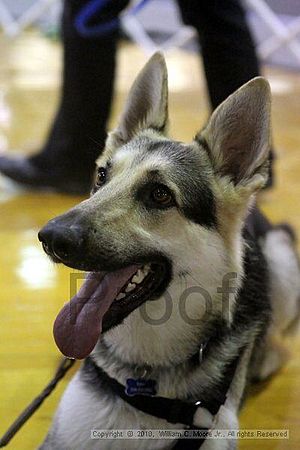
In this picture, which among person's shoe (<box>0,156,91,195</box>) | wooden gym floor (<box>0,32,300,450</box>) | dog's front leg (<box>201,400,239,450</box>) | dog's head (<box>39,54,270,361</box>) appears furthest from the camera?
person's shoe (<box>0,156,91,195</box>)

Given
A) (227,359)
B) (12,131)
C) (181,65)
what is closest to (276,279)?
(227,359)

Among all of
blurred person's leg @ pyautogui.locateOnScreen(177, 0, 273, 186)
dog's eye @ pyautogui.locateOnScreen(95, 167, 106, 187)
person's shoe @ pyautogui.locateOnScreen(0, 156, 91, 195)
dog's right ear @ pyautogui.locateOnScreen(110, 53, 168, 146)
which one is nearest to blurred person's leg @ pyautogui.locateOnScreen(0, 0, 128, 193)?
person's shoe @ pyautogui.locateOnScreen(0, 156, 91, 195)

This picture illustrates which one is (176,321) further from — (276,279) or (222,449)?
(276,279)

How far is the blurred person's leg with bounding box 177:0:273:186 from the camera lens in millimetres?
2365

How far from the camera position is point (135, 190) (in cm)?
127

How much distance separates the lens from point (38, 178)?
270cm

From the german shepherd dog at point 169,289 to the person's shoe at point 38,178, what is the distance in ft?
4.09

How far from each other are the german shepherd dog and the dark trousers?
3.32 feet

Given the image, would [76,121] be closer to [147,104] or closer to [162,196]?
[147,104]

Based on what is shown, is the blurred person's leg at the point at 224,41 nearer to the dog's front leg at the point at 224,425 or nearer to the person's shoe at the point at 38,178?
the person's shoe at the point at 38,178

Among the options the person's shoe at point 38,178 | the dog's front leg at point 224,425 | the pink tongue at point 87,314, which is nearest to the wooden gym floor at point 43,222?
the person's shoe at point 38,178

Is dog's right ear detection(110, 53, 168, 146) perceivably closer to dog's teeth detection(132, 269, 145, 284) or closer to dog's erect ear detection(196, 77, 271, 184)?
dog's erect ear detection(196, 77, 271, 184)

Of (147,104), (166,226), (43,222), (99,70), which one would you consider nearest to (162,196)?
(166,226)

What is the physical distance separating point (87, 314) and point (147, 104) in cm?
54
